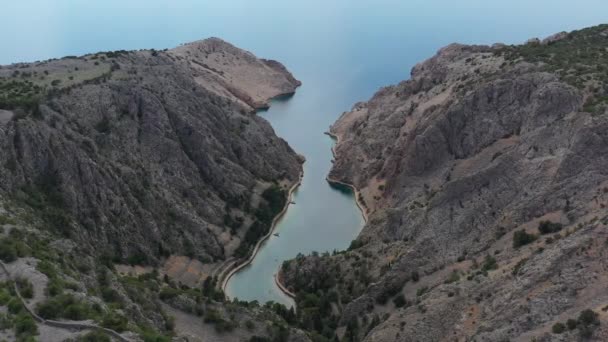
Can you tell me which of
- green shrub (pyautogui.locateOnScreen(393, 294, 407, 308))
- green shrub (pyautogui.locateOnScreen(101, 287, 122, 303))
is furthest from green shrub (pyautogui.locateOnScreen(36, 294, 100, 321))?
green shrub (pyautogui.locateOnScreen(393, 294, 407, 308))

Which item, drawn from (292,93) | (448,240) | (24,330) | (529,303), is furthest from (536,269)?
(292,93)

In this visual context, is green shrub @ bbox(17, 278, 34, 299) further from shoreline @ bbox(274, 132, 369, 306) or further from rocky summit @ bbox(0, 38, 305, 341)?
shoreline @ bbox(274, 132, 369, 306)

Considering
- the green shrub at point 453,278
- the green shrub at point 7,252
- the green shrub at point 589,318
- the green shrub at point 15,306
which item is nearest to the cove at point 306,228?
the green shrub at point 453,278

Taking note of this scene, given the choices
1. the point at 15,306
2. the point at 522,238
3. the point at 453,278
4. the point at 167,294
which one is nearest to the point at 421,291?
the point at 453,278

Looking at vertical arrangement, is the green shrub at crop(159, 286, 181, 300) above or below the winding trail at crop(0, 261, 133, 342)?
above

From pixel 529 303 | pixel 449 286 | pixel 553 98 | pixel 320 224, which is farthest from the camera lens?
pixel 320 224

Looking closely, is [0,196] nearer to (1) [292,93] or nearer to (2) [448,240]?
(2) [448,240]
